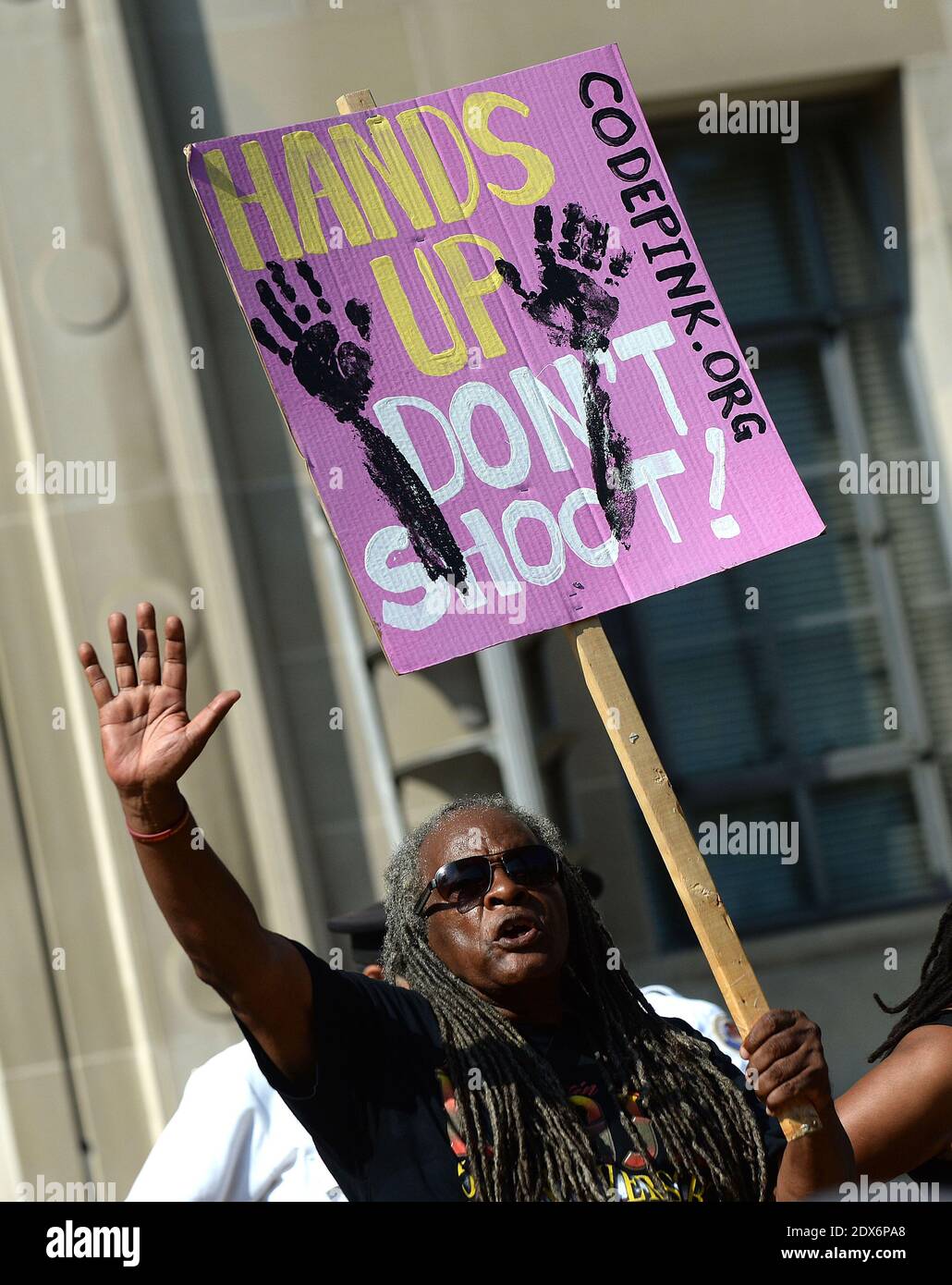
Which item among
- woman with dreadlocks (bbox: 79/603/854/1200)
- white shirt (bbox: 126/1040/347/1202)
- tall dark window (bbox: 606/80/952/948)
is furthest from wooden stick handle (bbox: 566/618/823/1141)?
tall dark window (bbox: 606/80/952/948)

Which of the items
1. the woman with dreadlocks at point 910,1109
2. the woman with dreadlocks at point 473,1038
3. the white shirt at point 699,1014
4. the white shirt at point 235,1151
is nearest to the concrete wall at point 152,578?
the white shirt at point 699,1014

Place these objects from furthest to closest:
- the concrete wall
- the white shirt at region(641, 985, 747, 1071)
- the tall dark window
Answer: the tall dark window, the concrete wall, the white shirt at region(641, 985, 747, 1071)

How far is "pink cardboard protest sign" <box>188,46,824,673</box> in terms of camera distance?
2611mm

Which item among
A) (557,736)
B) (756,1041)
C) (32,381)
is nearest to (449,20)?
(32,381)

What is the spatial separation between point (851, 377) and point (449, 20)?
2.16 meters

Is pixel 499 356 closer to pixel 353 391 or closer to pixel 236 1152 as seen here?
pixel 353 391

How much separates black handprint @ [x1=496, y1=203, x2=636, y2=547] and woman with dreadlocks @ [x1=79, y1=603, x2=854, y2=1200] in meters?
0.61

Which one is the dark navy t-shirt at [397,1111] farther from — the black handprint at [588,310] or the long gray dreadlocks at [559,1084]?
the black handprint at [588,310]

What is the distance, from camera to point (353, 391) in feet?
8.74

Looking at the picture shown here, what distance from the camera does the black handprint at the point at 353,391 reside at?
8.56ft

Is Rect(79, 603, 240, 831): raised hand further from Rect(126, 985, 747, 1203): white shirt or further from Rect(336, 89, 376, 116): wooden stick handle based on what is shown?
Rect(126, 985, 747, 1203): white shirt

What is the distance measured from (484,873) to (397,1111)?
383 millimetres

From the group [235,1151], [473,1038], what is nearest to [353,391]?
[473,1038]

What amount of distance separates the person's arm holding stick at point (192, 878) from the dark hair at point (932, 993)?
3.43 ft
